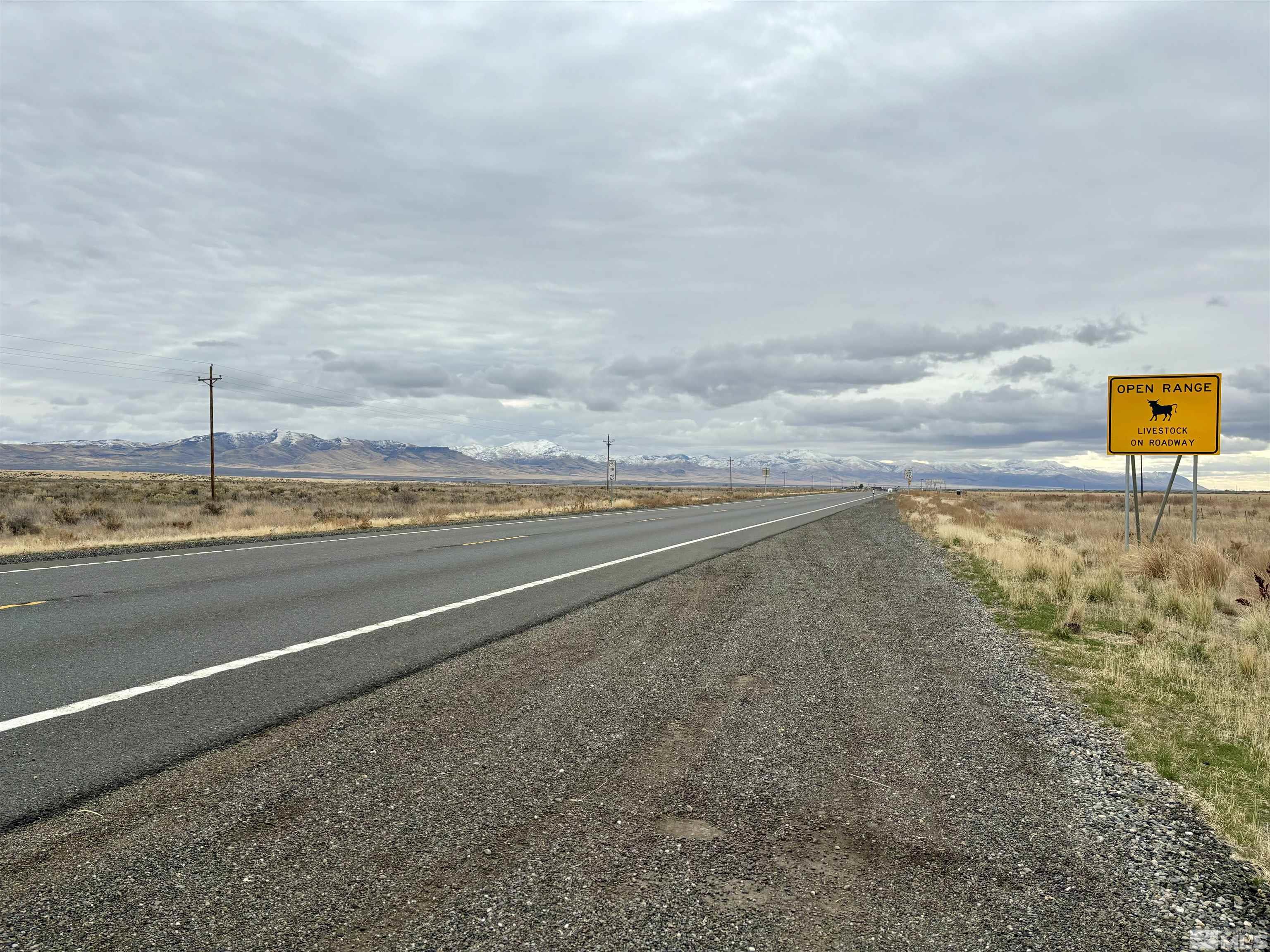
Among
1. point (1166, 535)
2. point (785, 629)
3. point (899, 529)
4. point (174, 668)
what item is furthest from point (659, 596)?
point (899, 529)

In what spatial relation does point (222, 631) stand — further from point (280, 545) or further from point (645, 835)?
point (280, 545)

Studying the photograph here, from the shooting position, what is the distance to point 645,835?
3557mm

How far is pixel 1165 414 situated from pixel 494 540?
1562 cm

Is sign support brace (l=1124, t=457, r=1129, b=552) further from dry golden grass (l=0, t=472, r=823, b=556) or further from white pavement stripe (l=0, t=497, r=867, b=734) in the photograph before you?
dry golden grass (l=0, t=472, r=823, b=556)

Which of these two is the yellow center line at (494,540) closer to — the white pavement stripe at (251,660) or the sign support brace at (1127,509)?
the white pavement stripe at (251,660)

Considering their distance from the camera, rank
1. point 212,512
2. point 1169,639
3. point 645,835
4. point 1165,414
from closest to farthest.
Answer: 1. point 645,835
2. point 1169,639
3. point 1165,414
4. point 212,512

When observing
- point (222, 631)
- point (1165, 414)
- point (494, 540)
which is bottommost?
point (494, 540)

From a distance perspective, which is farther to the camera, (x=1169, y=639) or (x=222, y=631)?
(x=1169, y=639)

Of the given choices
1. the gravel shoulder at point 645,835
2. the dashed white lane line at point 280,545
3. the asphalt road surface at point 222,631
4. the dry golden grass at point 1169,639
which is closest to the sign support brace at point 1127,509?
the dry golden grass at point 1169,639

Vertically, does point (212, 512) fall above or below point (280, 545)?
below

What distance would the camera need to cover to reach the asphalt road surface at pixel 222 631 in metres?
4.63

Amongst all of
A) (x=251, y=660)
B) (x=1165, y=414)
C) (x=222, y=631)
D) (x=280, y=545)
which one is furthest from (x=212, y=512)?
(x=1165, y=414)

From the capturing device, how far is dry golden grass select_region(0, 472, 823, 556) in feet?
69.0

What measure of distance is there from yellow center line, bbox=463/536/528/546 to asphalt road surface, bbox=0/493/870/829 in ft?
2.34
